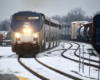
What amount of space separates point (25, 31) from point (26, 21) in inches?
36.0

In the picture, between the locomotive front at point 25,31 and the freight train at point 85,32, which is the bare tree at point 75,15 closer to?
the freight train at point 85,32

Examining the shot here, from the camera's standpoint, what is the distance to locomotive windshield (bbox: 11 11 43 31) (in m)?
15.6

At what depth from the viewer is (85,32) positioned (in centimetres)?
3638

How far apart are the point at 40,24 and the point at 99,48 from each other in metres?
5.69

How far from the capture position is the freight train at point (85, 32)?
18812 mm

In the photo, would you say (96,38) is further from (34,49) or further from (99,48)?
(34,49)

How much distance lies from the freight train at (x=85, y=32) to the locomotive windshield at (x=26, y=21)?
5.56 metres

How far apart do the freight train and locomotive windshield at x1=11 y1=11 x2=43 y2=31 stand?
5.56 metres

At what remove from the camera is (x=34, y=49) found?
15.6 m

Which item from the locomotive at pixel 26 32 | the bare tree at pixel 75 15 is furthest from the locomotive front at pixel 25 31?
the bare tree at pixel 75 15

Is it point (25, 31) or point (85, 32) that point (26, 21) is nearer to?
point (25, 31)

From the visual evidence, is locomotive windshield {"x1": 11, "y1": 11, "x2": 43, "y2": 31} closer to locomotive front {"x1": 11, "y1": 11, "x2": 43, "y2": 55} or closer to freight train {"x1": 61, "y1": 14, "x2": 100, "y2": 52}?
locomotive front {"x1": 11, "y1": 11, "x2": 43, "y2": 55}

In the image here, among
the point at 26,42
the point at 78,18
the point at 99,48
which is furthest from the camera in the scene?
the point at 78,18

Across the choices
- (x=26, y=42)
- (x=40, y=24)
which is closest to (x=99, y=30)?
(x=40, y=24)
